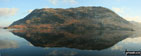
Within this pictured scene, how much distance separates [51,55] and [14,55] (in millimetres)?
10624

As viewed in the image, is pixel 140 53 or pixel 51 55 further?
pixel 51 55

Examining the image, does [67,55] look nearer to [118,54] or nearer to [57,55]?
[57,55]

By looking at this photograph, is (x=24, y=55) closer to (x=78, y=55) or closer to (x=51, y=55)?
(x=51, y=55)

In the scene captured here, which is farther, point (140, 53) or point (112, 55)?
point (112, 55)

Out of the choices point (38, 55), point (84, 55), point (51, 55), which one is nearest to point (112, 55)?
point (84, 55)

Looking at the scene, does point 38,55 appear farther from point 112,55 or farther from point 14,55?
point 112,55

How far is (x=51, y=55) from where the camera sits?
5938 centimetres

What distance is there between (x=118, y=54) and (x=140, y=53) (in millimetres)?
14757

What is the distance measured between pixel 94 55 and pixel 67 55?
809cm

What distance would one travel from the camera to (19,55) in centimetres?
5828

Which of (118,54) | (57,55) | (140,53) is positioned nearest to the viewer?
(140,53)

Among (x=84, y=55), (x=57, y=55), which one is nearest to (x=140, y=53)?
(x=84, y=55)

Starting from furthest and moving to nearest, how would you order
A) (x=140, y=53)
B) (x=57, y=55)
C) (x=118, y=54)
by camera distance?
(x=118, y=54) < (x=57, y=55) < (x=140, y=53)

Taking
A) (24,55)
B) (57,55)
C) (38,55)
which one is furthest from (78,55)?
(24,55)
